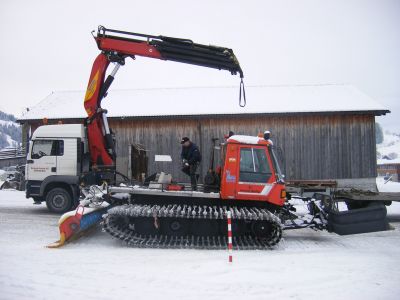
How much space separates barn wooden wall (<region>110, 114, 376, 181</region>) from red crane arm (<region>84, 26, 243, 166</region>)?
779 centimetres

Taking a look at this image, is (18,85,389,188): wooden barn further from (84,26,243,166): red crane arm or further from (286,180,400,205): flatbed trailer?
(84,26,243,166): red crane arm

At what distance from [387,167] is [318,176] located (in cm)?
4701

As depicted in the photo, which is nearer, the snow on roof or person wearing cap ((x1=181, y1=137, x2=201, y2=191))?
person wearing cap ((x1=181, y1=137, x2=201, y2=191))

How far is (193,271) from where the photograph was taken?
251 inches

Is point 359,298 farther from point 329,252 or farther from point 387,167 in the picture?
point 387,167

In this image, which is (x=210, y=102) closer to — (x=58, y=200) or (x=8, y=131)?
(x=58, y=200)

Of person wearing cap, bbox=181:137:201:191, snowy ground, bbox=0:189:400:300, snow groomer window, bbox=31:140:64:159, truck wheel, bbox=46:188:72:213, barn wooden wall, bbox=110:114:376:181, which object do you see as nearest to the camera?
snowy ground, bbox=0:189:400:300

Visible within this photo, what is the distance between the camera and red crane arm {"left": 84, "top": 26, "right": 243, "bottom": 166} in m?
9.91

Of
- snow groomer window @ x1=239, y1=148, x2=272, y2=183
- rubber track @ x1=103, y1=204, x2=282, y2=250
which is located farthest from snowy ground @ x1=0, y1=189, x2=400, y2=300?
snow groomer window @ x1=239, y1=148, x2=272, y2=183

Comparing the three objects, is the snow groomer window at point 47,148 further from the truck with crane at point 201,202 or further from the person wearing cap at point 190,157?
the person wearing cap at point 190,157

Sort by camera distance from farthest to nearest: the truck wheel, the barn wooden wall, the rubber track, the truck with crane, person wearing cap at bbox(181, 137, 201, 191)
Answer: the barn wooden wall, the truck wheel, person wearing cap at bbox(181, 137, 201, 191), the truck with crane, the rubber track

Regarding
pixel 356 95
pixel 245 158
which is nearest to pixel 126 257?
pixel 245 158

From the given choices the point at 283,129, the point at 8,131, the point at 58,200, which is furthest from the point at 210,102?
the point at 8,131

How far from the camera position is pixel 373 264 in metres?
7.07
